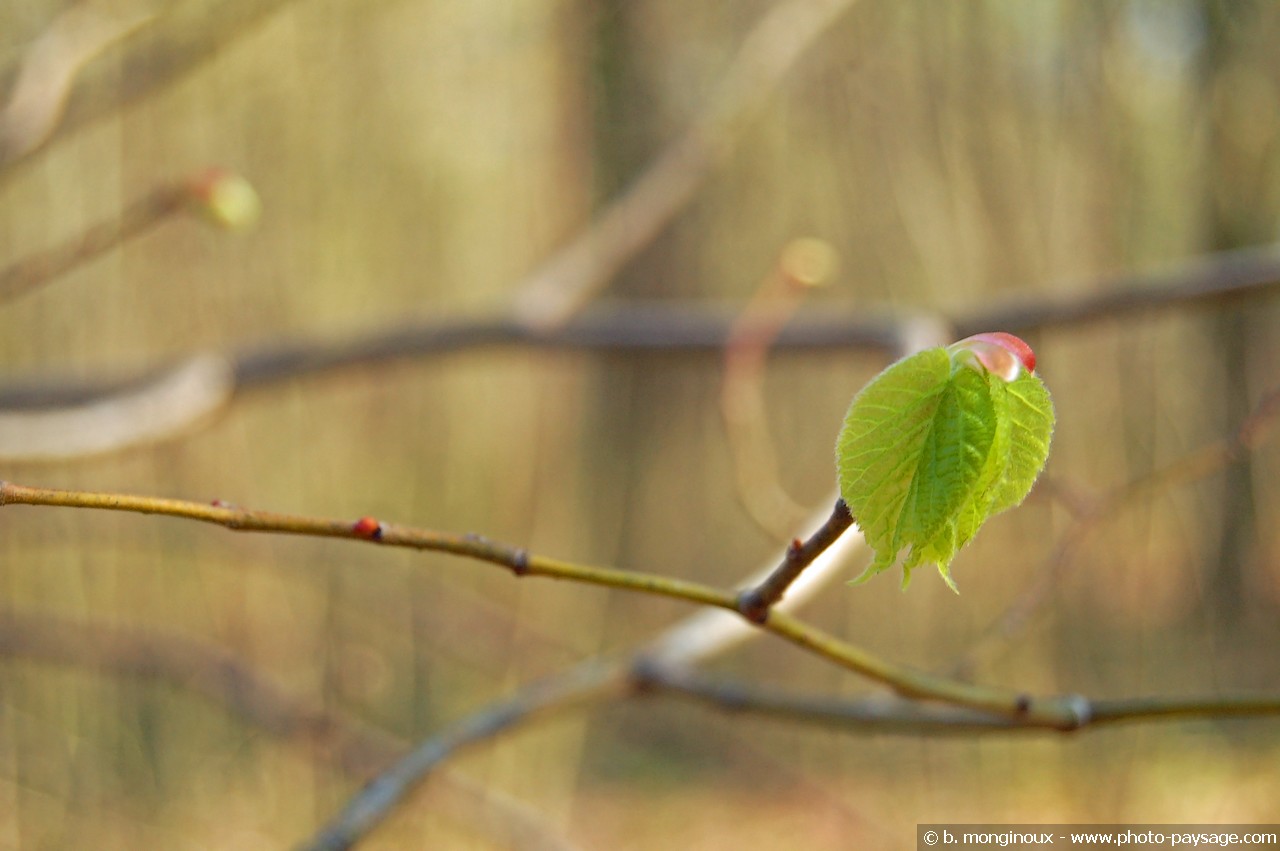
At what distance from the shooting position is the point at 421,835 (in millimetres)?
1867

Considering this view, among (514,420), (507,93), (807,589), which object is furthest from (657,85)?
(807,589)

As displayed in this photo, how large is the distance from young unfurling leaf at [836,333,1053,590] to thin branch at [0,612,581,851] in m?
0.99

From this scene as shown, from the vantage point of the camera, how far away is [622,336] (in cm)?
146

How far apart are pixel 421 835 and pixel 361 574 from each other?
2.66ft

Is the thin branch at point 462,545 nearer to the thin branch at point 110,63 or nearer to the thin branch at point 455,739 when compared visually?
the thin branch at point 455,739

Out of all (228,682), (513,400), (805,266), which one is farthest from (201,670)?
(513,400)

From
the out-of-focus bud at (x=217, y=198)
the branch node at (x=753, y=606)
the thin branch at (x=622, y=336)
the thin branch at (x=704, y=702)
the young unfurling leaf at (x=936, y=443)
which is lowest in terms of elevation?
the thin branch at (x=704, y=702)

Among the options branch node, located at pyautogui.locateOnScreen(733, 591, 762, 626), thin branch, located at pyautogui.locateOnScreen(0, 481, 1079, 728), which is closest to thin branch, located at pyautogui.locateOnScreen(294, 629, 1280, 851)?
thin branch, located at pyautogui.locateOnScreen(0, 481, 1079, 728)

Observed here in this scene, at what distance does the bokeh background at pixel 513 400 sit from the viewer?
2.01 m

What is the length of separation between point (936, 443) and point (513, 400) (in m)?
3.00

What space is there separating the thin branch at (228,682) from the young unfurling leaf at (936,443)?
993mm

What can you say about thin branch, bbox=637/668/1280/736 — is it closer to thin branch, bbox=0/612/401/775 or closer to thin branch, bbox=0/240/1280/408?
thin branch, bbox=0/240/1280/408

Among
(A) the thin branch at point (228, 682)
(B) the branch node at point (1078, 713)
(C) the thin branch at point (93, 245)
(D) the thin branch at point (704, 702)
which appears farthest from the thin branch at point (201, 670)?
(B) the branch node at point (1078, 713)

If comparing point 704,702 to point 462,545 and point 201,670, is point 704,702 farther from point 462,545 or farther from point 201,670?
point 201,670
